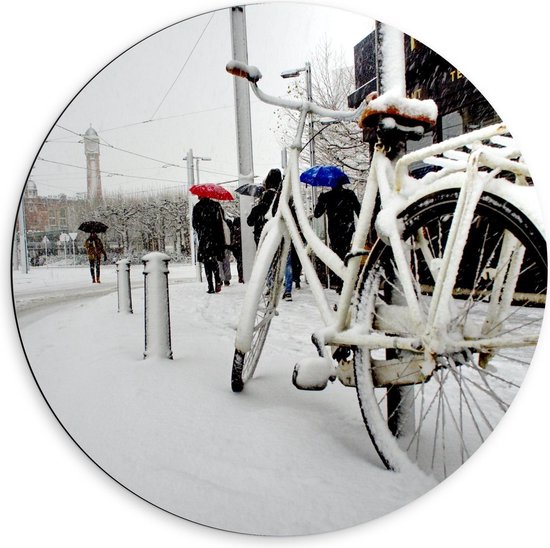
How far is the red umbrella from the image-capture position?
1303mm

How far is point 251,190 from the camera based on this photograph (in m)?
1.37

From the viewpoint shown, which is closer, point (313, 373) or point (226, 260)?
point (313, 373)

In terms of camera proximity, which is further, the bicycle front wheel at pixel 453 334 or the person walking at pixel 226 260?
the person walking at pixel 226 260

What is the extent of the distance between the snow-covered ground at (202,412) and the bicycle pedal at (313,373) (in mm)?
45

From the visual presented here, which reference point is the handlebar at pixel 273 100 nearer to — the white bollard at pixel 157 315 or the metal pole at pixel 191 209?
the metal pole at pixel 191 209

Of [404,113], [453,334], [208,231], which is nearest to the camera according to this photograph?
[453,334]

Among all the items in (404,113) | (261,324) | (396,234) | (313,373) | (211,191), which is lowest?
(313,373)

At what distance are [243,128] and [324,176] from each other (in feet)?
0.81

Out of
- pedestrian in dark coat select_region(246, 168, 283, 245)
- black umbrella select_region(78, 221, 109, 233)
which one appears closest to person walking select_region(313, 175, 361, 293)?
pedestrian in dark coat select_region(246, 168, 283, 245)

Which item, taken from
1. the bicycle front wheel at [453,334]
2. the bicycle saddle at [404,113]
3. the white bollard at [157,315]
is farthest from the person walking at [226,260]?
Result: the bicycle saddle at [404,113]

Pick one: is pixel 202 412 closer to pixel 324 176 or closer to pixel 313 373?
pixel 313 373

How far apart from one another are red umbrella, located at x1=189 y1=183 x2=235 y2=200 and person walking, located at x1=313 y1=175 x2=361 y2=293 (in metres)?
0.24

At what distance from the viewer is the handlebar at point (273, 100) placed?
52.2 inches

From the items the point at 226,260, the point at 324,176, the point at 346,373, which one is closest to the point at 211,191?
the point at 226,260
